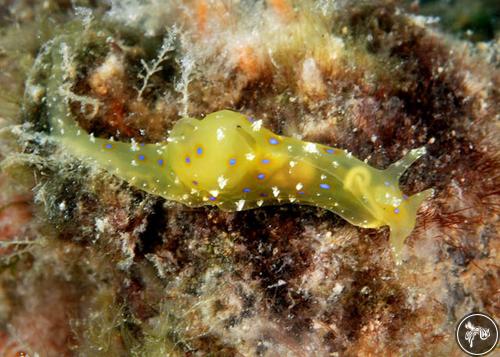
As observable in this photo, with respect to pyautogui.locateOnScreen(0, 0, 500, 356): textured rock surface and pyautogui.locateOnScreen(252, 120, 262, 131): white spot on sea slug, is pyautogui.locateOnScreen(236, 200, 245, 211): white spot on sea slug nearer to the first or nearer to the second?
pyautogui.locateOnScreen(0, 0, 500, 356): textured rock surface

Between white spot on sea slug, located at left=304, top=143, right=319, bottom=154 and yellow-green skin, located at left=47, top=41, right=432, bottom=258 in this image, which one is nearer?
yellow-green skin, located at left=47, top=41, right=432, bottom=258

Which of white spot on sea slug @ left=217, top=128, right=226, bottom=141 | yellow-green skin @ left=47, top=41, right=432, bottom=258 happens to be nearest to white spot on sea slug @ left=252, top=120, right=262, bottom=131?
yellow-green skin @ left=47, top=41, right=432, bottom=258

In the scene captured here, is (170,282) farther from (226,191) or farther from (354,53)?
(354,53)

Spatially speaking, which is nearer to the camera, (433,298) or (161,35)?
(433,298)

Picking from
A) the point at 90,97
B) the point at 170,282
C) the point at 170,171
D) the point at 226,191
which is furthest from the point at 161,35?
the point at 170,282

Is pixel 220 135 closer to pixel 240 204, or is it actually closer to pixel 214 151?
pixel 214 151

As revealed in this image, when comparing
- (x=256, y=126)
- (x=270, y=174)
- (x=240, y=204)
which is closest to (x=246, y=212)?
(x=240, y=204)
